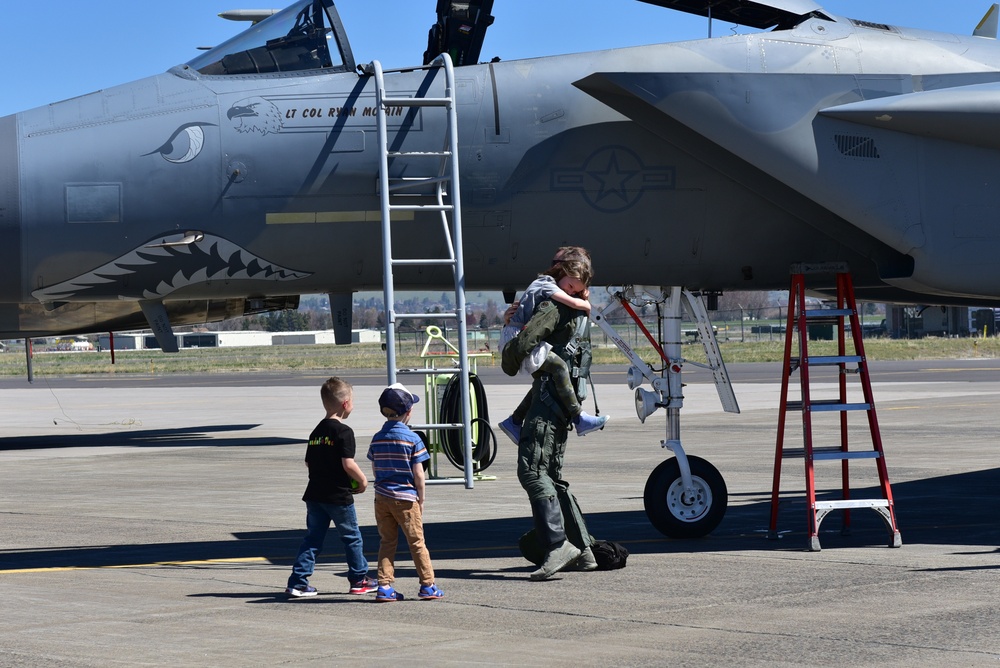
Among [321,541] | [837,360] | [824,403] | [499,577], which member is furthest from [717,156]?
[321,541]

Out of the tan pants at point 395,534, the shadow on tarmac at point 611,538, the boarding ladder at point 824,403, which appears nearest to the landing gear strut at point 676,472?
the shadow on tarmac at point 611,538

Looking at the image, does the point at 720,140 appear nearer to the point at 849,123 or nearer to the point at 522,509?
the point at 849,123

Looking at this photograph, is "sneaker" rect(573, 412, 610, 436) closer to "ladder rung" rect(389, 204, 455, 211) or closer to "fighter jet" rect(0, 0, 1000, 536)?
"fighter jet" rect(0, 0, 1000, 536)

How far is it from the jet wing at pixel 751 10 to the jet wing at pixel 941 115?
3.83ft

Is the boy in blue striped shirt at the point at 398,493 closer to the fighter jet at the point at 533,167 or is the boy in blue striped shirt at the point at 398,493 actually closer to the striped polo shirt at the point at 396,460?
the striped polo shirt at the point at 396,460

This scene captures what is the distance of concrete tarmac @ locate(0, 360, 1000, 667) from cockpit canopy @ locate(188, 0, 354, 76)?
372cm

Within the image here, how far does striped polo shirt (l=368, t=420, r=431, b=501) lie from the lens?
304 inches

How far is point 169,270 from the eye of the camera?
9391 mm

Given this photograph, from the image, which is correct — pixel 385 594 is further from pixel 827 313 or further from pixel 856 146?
pixel 856 146

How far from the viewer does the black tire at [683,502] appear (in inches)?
390

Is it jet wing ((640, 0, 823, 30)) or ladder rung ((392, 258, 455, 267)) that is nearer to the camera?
ladder rung ((392, 258, 455, 267))

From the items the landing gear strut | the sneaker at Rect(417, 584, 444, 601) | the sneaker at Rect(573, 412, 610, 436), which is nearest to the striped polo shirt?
the sneaker at Rect(417, 584, 444, 601)

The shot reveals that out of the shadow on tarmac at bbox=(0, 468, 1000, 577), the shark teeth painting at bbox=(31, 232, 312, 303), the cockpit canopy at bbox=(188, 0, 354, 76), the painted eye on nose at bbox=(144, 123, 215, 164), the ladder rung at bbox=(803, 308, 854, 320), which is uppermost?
the cockpit canopy at bbox=(188, 0, 354, 76)

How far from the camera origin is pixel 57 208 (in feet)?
29.9
